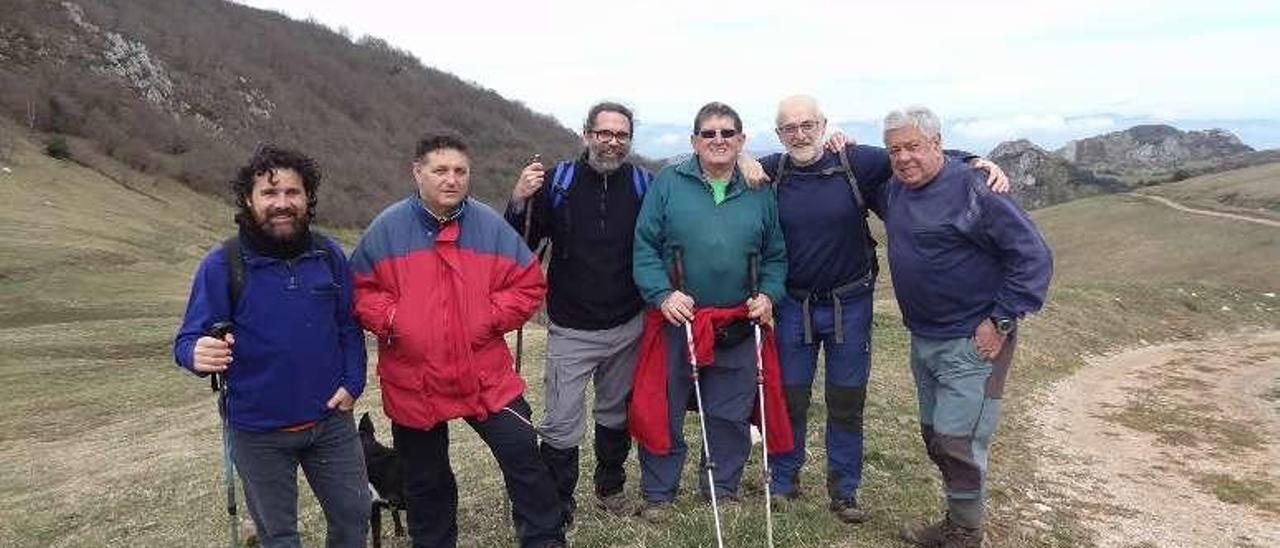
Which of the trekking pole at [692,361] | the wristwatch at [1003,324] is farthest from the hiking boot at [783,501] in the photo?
the wristwatch at [1003,324]

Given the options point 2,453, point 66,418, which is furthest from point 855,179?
point 66,418

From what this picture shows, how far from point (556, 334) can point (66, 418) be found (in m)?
16.6

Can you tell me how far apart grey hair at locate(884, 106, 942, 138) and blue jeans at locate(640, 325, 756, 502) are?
217cm

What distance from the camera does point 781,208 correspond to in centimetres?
775

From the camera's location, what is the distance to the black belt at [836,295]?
25.5 ft

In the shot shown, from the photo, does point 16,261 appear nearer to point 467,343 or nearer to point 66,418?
point 66,418

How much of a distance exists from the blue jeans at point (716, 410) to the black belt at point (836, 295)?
509mm

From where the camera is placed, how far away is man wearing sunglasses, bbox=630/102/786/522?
7352 mm

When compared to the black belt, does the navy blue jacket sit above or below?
above

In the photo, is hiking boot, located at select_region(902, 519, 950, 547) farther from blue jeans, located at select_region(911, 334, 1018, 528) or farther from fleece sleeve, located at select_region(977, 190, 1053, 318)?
fleece sleeve, located at select_region(977, 190, 1053, 318)

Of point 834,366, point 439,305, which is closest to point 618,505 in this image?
point 834,366

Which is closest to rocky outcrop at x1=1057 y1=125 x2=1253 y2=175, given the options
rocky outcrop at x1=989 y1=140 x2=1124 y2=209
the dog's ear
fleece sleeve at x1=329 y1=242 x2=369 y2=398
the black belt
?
rocky outcrop at x1=989 y1=140 x2=1124 y2=209

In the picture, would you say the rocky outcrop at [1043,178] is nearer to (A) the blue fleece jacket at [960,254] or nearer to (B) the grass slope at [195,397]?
(B) the grass slope at [195,397]

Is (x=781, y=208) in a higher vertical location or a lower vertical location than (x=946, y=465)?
higher
